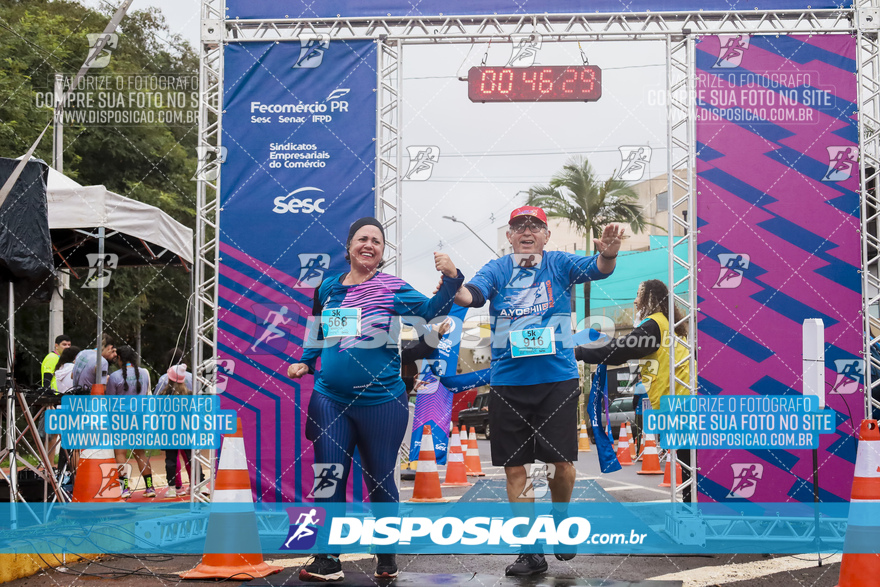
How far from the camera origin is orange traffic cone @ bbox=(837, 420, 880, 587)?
5023 mm

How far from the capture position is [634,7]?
7.53 metres

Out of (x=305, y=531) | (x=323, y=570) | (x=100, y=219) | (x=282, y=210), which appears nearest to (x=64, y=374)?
(x=100, y=219)

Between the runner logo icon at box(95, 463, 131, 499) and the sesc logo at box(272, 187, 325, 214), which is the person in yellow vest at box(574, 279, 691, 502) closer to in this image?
the sesc logo at box(272, 187, 325, 214)

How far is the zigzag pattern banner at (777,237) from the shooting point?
7.35 metres

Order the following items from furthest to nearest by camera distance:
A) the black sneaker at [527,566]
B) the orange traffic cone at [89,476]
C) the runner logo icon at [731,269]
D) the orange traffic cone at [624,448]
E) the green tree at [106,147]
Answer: the green tree at [106,147], the orange traffic cone at [624,448], the orange traffic cone at [89,476], the runner logo icon at [731,269], the black sneaker at [527,566]

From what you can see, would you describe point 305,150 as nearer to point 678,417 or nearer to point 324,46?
point 324,46

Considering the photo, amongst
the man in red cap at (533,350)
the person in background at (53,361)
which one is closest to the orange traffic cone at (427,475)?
the man in red cap at (533,350)

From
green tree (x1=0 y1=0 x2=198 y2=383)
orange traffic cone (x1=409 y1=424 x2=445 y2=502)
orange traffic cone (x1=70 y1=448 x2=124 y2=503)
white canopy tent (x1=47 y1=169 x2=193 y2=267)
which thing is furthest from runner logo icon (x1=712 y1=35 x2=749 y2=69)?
green tree (x1=0 y1=0 x2=198 y2=383)

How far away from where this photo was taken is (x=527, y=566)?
228 inches

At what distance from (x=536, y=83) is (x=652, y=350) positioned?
8.15 feet

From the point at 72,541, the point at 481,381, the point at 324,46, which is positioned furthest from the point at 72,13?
the point at 72,541

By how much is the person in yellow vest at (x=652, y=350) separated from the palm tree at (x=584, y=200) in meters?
18.1

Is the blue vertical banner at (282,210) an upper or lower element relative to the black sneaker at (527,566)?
upper

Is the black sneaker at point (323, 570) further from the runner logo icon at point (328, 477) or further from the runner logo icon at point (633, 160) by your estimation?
the runner logo icon at point (633, 160)
